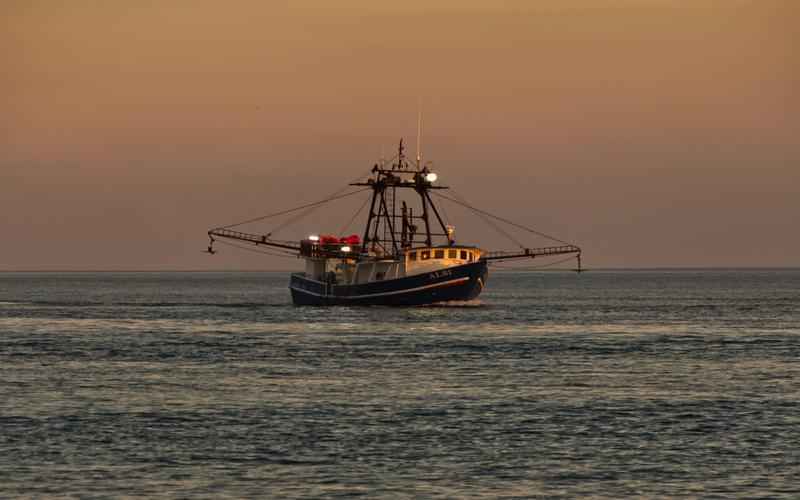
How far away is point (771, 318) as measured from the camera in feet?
388

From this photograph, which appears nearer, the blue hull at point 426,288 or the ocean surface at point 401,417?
the ocean surface at point 401,417

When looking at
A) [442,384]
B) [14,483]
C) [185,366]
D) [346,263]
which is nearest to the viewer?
[14,483]

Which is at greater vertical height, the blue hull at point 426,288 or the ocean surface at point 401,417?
the blue hull at point 426,288

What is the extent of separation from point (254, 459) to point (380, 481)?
448 centimetres

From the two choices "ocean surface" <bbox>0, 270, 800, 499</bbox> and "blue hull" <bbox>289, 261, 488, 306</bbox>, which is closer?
"ocean surface" <bbox>0, 270, 800, 499</bbox>

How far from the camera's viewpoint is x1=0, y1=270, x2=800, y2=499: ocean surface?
1238 inches

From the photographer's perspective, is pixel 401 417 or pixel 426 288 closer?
pixel 401 417

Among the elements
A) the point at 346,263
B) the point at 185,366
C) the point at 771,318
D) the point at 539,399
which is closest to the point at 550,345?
the point at 185,366

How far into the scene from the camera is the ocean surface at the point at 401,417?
3145 centimetres

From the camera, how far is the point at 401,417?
4259 centimetres

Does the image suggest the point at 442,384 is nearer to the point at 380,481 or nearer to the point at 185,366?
the point at 185,366

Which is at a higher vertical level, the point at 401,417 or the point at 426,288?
the point at 426,288

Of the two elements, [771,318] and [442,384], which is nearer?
A: [442,384]

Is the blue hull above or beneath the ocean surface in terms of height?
above
